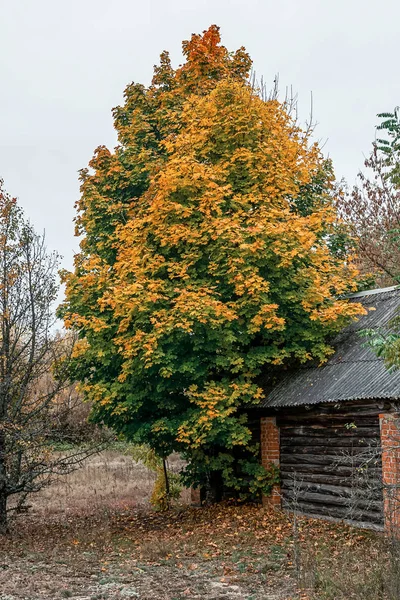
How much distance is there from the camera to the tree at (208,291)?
42.7ft

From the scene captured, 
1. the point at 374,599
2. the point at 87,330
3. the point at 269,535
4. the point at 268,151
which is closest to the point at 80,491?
the point at 87,330

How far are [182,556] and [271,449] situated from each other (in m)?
3.98

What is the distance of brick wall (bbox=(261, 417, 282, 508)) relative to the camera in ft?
46.0

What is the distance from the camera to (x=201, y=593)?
8477mm

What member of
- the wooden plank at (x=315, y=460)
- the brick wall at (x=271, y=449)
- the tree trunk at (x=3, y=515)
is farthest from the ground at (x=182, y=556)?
the wooden plank at (x=315, y=460)

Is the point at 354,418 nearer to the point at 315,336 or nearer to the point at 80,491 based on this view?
the point at 315,336

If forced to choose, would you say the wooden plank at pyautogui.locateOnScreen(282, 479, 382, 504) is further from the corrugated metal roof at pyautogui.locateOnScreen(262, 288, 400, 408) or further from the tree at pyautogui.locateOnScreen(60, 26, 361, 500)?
the corrugated metal roof at pyautogui.locateOnScreen(262, 288, 400, 408)

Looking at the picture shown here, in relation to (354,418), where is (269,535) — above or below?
below

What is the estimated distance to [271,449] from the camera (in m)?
14.1

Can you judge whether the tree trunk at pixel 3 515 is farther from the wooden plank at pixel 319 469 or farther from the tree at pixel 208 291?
the wooden plank at pixel 319 469

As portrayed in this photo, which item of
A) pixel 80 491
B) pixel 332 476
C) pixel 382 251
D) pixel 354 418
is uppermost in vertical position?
pixel 382 251

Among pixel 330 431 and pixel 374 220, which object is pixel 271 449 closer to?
pixel 330 431

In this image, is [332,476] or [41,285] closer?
[332,476]

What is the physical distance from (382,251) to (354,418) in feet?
41.5
